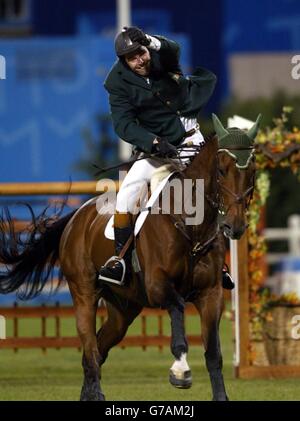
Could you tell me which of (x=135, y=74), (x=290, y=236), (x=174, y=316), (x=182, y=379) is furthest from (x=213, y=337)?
(x=290, y=236)

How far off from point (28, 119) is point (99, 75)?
1661 millimetres

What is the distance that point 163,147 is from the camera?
9891 mm

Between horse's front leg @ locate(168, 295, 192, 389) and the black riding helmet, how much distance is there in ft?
5.64

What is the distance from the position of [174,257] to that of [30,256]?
206 centimetres

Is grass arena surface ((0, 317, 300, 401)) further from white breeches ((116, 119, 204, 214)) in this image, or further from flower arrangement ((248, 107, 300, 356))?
white breeches ((116, 119, 204, 214))

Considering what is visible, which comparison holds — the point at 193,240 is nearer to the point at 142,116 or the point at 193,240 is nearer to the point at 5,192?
the point at 142,116

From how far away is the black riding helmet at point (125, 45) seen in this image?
32.5ft

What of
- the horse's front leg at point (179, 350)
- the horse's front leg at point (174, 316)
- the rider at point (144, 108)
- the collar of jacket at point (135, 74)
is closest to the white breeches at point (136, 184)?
the rider at point (144, 108)

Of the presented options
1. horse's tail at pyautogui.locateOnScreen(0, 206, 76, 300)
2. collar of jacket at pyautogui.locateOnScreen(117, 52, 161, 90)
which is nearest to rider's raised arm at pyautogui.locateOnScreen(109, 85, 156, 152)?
collar of jacket at pyautogui.locateOnScreen(117, 52, 161, 90)

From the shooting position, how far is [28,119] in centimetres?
2909

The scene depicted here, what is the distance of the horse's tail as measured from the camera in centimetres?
1134

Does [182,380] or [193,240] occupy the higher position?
[193,240]
